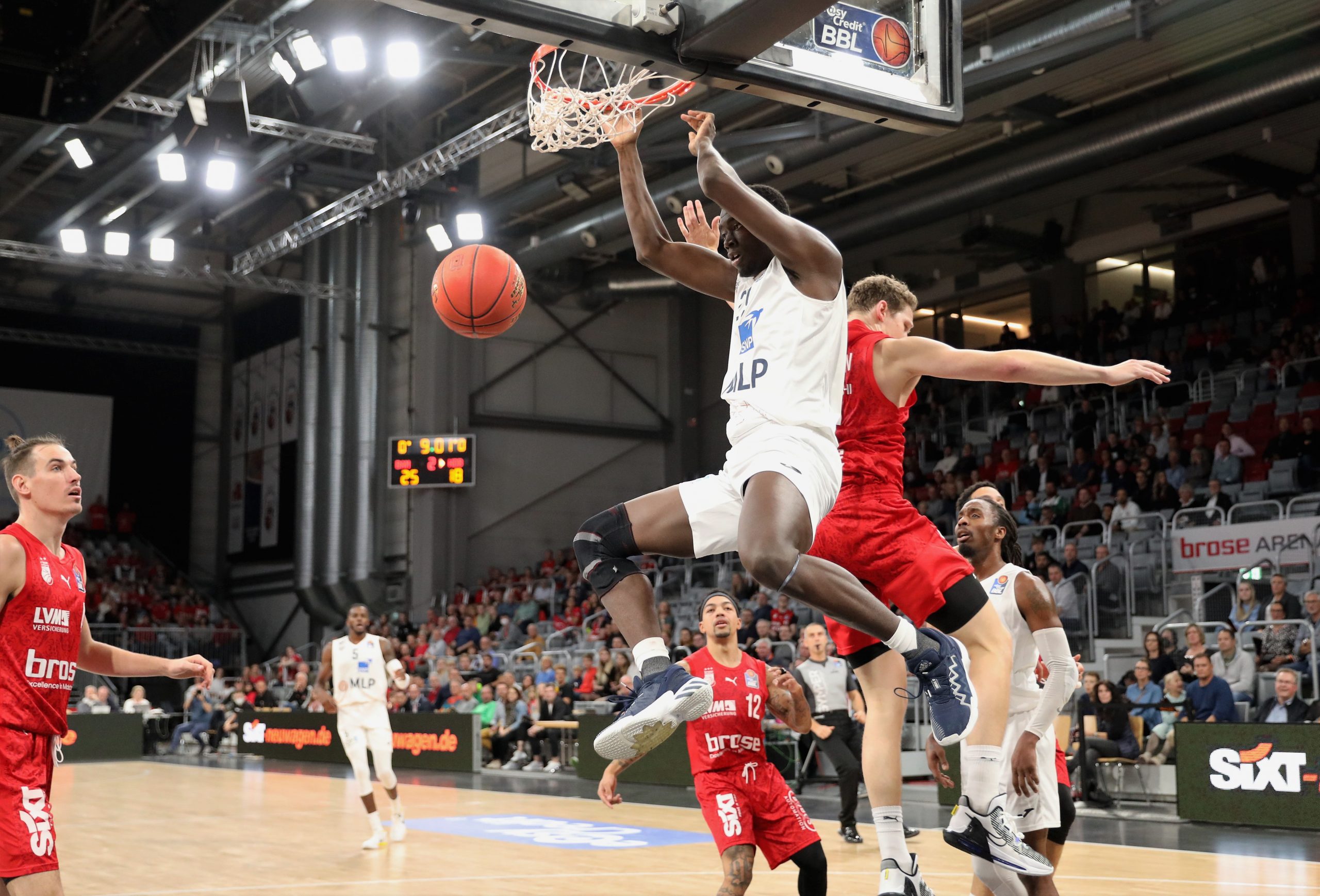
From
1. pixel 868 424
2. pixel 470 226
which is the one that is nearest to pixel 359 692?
pixel 868 424

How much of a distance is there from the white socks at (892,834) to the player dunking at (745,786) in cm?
123

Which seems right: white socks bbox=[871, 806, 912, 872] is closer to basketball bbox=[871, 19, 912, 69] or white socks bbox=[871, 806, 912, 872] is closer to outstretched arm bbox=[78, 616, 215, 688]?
outstretched arm bbox=[78, 616, 215, 688]

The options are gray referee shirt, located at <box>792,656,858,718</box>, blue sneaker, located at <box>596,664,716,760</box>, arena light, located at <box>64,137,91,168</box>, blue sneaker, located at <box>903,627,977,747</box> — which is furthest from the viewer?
arena light, located at <box>64,137,91,168</box>

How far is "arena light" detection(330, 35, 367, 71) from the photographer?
1752 centimetres

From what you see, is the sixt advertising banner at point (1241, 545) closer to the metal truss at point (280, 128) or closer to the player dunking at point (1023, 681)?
the player dunking at point (1023, 681)

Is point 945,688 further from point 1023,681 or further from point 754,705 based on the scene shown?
point 754,705

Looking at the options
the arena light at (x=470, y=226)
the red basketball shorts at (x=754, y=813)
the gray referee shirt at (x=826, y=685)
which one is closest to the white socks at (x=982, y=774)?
the red basketball shorts at (x=754, y=813)

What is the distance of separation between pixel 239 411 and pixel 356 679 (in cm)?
2461

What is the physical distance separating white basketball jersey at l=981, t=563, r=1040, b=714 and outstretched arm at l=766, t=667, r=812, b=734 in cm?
137

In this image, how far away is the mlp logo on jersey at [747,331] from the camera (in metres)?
4.45

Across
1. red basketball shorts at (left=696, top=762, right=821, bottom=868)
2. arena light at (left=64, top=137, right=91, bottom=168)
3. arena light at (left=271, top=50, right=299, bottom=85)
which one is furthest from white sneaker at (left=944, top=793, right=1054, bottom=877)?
arena light at (left=64, top=137, right=91, bottom=168)

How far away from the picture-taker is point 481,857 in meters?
10.2

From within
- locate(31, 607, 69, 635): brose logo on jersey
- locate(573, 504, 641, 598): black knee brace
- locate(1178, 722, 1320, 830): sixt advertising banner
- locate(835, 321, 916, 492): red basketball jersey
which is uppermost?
locate(835, 321, 916, 492): red basketball jersey

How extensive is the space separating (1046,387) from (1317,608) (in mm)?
11021
